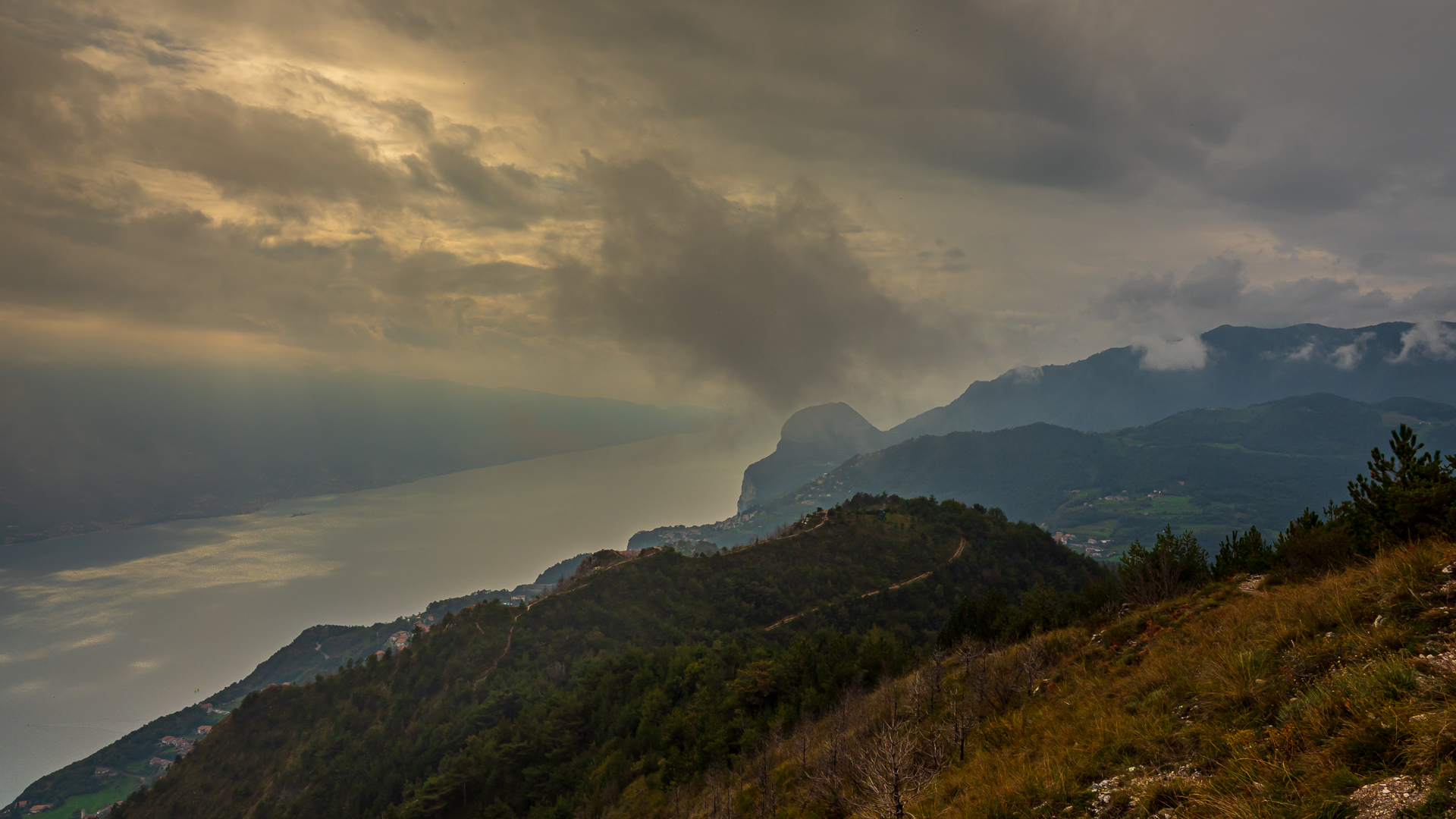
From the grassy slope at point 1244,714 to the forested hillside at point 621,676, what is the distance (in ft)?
35.4

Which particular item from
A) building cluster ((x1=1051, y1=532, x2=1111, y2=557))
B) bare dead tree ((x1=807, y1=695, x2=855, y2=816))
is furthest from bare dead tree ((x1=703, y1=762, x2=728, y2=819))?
building cluster ((x1=1051, y1=532, x2=1111, y2=557))

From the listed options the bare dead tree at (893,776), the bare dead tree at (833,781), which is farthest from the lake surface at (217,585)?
the bare dead tree at (893,776)

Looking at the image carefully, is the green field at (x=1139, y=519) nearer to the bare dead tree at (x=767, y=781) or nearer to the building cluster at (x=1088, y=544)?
the building cluster at (x=1088, y=544)

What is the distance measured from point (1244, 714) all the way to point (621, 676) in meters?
41.4

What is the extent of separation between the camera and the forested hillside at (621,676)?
26844 millimetres

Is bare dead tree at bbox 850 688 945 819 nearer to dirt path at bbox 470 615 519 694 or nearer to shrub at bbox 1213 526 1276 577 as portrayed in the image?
shrub at bbox 1213 526 1276 577

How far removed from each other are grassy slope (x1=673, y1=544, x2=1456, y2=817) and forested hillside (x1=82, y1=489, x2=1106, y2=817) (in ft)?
35.4

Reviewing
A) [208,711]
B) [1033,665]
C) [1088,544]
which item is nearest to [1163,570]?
[1033,665]

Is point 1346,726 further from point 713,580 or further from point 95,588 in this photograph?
point 95,588

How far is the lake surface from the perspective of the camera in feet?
245

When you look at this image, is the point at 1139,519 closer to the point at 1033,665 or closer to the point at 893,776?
the point at 1033,665

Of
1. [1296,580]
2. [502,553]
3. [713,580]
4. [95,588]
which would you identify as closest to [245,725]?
[713,580]

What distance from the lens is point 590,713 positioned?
124ft

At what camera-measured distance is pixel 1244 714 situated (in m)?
5.75
